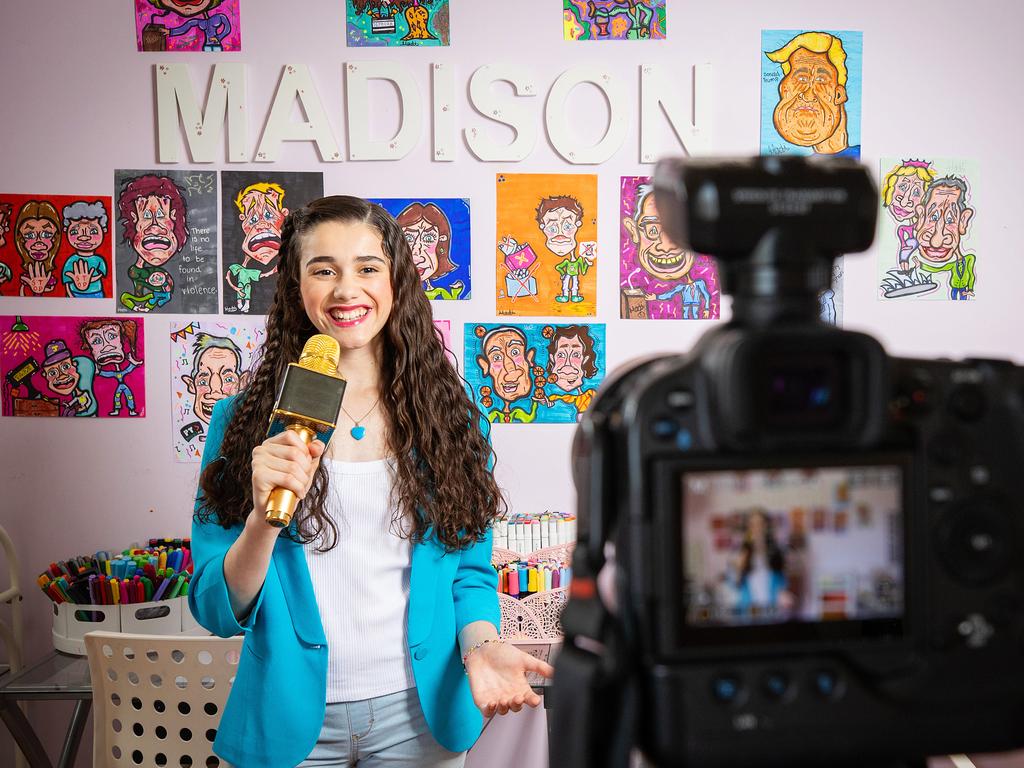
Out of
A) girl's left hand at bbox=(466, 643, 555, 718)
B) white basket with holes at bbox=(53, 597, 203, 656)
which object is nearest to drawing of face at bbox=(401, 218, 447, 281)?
white basket with holes at bbox=(53, 597, 203, 656)

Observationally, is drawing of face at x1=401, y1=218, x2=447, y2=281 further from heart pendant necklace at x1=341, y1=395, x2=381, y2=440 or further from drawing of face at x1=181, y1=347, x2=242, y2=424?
heart pendant necklace at x1=341, y1=395, x2=381, y2=440

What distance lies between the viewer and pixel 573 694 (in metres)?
0.58

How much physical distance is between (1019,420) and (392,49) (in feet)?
6.84

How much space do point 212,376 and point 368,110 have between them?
83 cm

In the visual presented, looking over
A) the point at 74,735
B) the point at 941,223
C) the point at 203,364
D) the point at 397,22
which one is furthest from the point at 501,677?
the point at 941,223

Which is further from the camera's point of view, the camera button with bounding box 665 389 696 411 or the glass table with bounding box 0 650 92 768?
the glass table with bounding box 0 650 92 768

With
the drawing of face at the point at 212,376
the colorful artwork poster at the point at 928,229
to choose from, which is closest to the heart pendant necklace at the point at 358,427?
the drawing of face at the point at 212,376

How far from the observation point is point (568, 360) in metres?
2.42

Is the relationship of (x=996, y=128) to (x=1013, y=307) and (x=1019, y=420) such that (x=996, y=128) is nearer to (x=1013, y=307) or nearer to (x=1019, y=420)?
(x=1013, y=307)

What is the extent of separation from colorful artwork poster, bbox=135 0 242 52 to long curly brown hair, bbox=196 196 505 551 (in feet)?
4.07

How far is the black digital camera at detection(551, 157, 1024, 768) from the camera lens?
56cm

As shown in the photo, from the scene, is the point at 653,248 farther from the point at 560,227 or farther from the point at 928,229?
the point at 928,229

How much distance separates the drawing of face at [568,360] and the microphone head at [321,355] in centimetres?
133

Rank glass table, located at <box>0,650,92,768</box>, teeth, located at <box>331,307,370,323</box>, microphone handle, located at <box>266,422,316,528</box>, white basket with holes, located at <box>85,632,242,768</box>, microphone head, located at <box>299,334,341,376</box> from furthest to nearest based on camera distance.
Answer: glass table, located at <box>0,650,92,768</box> < white basket with holes, located at <box>85,632,242,768</box> < teeth, located at <box>331,307,370,323</box> < microphone head, located at <box>299,334,341,376</box> < microphone handle, located at <box>266,422,316,528</box>
